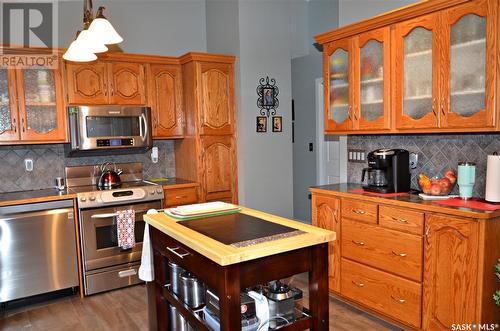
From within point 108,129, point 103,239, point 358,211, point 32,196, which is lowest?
point 103,239

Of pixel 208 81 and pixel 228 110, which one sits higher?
pixel 208 81

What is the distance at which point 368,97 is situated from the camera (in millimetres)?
3283

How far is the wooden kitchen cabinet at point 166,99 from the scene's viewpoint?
434cm

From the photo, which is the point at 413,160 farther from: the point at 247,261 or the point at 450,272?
the point at 247,261

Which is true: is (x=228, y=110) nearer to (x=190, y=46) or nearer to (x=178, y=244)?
(x=190, y=46)

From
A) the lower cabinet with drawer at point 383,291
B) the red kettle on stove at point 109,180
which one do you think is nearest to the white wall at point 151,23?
the red kettle on stove at point 109,180

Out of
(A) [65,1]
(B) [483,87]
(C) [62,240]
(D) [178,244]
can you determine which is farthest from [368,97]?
(A) [65,1]

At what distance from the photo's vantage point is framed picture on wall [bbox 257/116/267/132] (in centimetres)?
456

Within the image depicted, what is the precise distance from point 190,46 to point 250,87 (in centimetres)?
108

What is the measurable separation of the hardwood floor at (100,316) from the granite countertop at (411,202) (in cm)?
94

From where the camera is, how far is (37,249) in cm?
343

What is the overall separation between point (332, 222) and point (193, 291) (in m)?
1.63
